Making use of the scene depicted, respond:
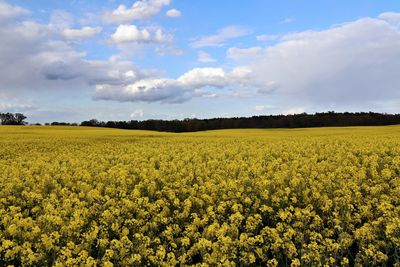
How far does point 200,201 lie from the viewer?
10.5m

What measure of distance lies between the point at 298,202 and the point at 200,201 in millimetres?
3314

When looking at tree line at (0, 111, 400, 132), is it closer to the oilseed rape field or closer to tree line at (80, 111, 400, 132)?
tree line at (80, 111, 400, 132)

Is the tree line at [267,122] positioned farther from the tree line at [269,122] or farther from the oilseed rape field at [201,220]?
the oilseed rape field at [201,220]

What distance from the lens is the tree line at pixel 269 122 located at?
86.5m

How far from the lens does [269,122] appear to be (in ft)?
306

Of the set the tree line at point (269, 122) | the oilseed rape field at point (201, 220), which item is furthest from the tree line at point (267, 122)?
the oilseed rape field at point (201, 220)

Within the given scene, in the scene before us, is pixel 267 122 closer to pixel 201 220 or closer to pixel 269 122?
pixel 269 122

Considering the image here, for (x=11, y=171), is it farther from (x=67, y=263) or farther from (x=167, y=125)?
(x=167, y=125)

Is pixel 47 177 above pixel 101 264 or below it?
above

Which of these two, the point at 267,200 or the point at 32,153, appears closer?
the point at 267,200

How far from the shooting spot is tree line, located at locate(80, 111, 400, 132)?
3404 inches

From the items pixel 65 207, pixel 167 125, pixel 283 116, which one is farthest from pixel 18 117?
pixel 65 207

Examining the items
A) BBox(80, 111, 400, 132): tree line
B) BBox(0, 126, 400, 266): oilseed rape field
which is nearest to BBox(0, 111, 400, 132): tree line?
BBox(80, 111, 400, 132): tree line

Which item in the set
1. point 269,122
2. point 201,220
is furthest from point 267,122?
point 201,220
